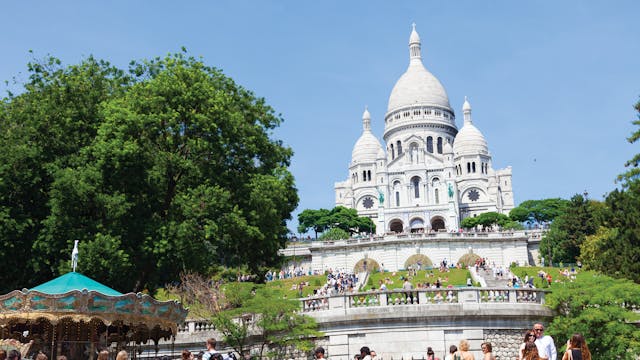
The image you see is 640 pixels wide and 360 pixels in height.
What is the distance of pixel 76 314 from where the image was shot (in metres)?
18.5

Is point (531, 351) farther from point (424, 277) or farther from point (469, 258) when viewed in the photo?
point (469, 258)

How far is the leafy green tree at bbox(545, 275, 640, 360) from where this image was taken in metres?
22.4

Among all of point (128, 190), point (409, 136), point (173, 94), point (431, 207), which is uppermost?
point (409, 136)

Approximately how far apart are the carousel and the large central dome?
107319mm

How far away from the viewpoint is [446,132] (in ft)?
410

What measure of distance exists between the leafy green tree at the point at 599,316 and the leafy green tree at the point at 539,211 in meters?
79.6

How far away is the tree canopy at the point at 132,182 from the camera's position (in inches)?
1024

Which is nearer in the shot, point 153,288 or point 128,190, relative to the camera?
point 128,190

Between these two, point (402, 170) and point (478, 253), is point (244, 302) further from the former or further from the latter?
point (402, 170)

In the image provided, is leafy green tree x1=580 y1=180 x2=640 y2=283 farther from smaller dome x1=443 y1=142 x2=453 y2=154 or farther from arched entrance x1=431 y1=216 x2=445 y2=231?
smaller dome x1=443 y1=142 x2=453 y2=154

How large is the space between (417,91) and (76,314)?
112190mm

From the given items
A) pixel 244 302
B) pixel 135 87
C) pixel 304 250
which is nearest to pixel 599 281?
pixel 244 302

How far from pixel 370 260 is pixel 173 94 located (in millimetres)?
44462

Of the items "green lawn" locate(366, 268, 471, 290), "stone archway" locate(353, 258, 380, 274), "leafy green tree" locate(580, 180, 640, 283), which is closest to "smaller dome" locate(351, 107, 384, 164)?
"stone archway" locate(353, 258, 380, 274)
